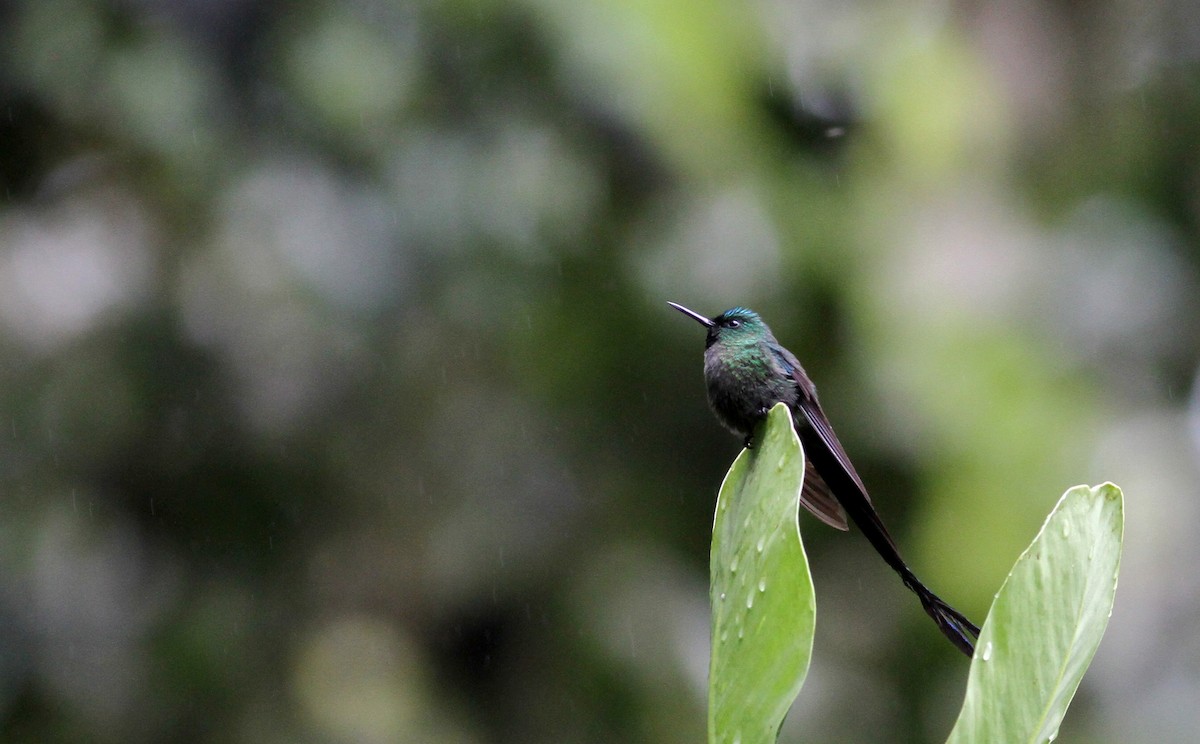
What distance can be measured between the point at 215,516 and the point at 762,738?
408 cm

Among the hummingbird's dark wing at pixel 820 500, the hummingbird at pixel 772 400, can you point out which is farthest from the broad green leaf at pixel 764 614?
the hummingbird's dark wing at pixel 820 500

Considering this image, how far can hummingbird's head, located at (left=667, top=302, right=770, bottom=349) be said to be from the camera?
2.38m

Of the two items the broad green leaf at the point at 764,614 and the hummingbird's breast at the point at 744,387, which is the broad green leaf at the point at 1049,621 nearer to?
the broad green leaf at the point at 764,614

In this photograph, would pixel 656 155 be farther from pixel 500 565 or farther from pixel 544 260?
pixel 500 565

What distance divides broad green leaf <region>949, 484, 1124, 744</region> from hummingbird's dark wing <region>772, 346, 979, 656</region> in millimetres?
527

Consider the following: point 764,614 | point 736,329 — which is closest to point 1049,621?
point 764,614

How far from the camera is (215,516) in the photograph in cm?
460

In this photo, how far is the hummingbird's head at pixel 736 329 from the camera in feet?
7.79

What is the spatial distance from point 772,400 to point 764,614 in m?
1.29

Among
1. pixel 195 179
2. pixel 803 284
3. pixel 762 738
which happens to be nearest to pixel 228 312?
pixel 195 179

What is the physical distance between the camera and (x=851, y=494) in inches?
74.2

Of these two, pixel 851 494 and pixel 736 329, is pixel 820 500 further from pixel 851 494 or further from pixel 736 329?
pixel 736 329

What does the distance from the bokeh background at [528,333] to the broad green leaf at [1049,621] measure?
336cm

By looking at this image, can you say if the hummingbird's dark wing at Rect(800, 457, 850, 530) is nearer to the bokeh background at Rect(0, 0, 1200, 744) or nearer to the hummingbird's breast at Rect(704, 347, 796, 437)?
the hummingbird's breast at Rect(704, 347, 796, 437)
